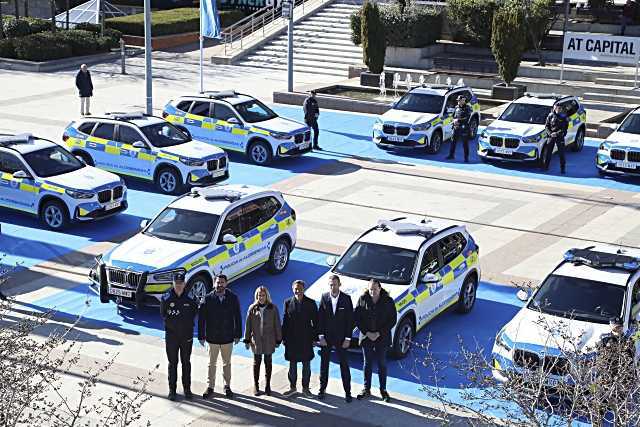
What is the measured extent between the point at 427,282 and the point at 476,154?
12.6m

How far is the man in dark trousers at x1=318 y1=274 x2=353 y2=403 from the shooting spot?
12.2 meters

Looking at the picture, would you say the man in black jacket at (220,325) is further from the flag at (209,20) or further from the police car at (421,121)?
the flag at (209,20)

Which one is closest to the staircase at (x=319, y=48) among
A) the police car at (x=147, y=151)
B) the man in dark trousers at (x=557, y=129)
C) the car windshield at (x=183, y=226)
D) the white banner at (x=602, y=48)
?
the white banner at (x=602, y=48)

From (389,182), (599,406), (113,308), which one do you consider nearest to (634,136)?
(389,182)

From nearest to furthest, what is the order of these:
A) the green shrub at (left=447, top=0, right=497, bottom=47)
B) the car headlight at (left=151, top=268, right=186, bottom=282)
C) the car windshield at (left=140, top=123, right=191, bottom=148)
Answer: the car headlight at (left=151, top=268, right=186, bottom=282) → the car windshield at (left=140, top=123, right=191, bottom=148) → the green shrub at (left=447, top=0, right=497, bottom=47)

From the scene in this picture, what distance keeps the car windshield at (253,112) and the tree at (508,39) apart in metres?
8.95

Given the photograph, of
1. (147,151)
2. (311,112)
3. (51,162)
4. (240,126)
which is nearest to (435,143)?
(311,112)

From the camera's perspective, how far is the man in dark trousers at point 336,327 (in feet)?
40.2

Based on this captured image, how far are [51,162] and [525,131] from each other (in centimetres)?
1109

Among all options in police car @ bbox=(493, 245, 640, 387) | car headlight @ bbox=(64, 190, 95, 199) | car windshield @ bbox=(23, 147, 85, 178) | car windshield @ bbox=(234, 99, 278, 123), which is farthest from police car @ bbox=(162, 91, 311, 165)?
police car @ bbox=(493, 245, 640, 387)

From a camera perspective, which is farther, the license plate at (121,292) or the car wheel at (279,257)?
the car wheel at (279,257)

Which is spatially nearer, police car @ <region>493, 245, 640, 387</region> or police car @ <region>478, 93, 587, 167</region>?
police car @ <region>493, 245, 640, 387</region>

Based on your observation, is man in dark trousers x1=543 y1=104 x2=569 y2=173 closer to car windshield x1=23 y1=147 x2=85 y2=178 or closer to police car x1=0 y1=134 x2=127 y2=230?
police car x1=0 y1=134 x2=127 y2=230

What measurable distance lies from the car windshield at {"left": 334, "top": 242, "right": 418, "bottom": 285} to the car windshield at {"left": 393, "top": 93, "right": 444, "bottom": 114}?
1245 centimetres
